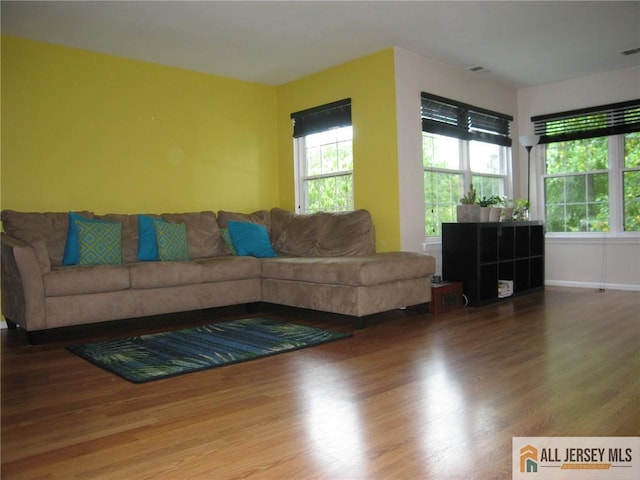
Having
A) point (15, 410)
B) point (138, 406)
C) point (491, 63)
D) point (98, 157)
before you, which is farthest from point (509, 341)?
point (98, 157)

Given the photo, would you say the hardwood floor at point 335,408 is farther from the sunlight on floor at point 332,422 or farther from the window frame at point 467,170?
the window frame at point 467,170

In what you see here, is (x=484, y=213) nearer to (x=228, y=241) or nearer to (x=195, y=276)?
(x=228, y=241)

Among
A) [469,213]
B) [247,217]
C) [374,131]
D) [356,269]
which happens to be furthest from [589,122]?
[247,217]

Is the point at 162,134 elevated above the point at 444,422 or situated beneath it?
elevated above

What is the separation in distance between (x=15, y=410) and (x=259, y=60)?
3.96 metres

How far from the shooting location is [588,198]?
6184mm

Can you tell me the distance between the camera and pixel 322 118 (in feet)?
18.8

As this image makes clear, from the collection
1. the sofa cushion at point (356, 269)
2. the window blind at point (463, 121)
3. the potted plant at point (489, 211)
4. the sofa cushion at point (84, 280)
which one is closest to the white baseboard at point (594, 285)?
the potted plant at point (489, 211)

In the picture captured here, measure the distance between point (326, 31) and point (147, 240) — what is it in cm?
241

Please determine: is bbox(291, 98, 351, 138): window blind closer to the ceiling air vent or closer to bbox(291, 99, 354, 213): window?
bbox(291, 99, 354, 213): window

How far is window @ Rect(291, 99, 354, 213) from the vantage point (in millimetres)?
5629

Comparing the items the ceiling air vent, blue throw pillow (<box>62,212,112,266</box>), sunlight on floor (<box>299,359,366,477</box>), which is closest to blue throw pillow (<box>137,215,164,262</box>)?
blue throw pillow (<box>62,212,112,266</box>)

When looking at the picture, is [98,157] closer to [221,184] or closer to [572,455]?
[221,184]

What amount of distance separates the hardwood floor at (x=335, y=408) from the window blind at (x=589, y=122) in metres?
3.07
